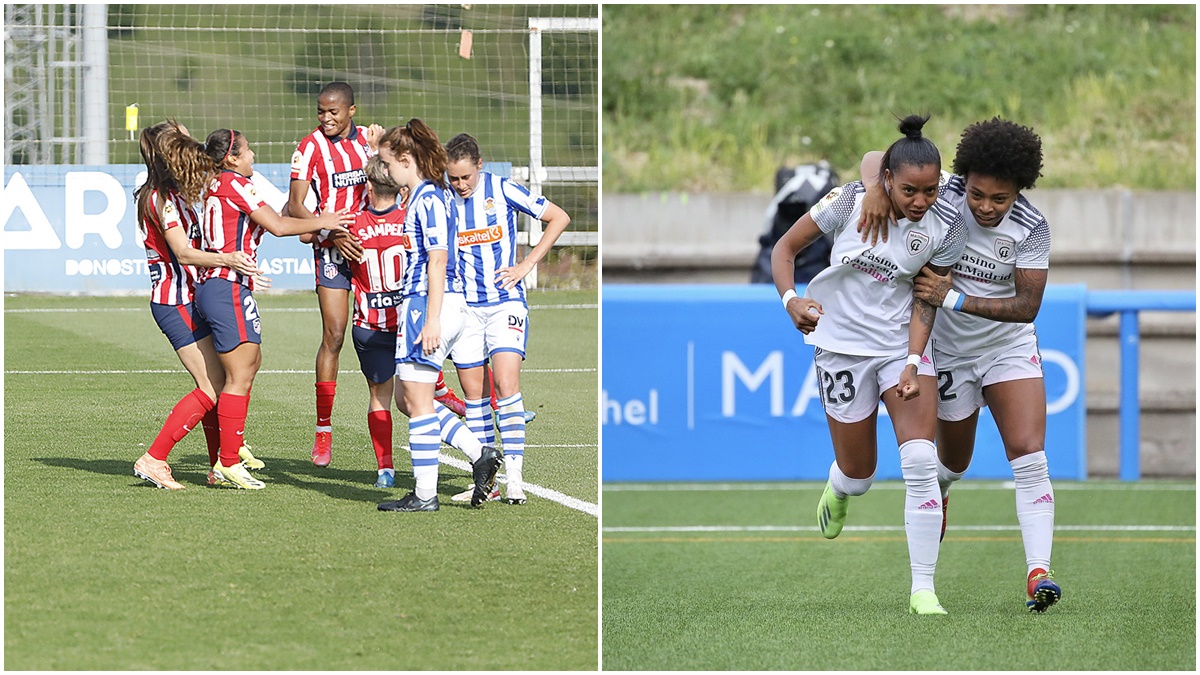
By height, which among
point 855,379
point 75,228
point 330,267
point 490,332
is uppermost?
point 75,228

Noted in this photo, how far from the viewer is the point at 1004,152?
407 centimetres

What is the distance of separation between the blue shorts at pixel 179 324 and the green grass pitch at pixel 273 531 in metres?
0.09

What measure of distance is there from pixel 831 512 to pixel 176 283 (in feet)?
7.37

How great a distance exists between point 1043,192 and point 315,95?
23.7 feet

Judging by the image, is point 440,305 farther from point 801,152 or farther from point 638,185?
point 801,152

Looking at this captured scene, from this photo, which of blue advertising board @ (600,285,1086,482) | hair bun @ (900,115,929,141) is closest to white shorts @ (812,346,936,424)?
hair bun @ (900,115,929,141)

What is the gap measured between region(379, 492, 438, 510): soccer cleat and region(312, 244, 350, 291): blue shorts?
35.1 inches

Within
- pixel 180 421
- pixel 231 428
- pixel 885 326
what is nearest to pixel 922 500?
pixel 885 326

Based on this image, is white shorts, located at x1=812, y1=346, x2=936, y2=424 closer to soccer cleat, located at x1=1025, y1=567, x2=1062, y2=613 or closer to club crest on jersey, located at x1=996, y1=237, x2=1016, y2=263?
club crest on jersey, located at x1=996, y1=237, x2=1016, y2=263

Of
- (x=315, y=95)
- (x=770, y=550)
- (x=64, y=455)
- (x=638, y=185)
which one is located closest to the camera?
(x=64, y=455)

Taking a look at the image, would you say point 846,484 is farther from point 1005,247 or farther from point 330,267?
point 330,267

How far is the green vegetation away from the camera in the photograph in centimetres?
1269

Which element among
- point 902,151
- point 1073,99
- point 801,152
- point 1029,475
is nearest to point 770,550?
point 1029,475

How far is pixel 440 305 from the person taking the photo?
4.64 metres
